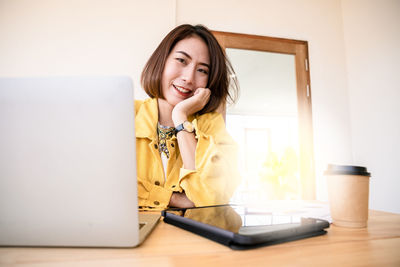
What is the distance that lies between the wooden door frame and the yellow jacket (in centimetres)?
156

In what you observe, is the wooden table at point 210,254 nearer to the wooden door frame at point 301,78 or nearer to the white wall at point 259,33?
the white wall at point 259,33

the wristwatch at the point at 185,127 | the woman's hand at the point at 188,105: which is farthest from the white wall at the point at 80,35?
the wristwatch at the point at 185,127

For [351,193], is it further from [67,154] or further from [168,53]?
[168,53]

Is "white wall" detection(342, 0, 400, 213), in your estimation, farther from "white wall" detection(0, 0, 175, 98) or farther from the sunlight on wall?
"white wall" detection(0, 0, 175, 98)

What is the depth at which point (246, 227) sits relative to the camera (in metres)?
0.38

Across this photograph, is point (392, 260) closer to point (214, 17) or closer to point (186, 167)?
point (186, 167)

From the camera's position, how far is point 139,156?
39.8 inches

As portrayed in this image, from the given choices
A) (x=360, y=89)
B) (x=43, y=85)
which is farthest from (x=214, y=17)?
(x=43, y=85)

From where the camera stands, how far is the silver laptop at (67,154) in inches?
11.7

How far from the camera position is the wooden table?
0.28 m

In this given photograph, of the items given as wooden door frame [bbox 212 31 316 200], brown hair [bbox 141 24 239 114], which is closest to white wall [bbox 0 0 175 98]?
wooden door frame [bbox 212 31 316 200]

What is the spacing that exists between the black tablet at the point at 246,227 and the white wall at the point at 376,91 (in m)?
2.41

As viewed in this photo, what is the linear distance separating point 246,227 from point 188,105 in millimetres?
766

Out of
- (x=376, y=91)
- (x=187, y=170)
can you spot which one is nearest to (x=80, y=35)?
(x=187, y=170)
